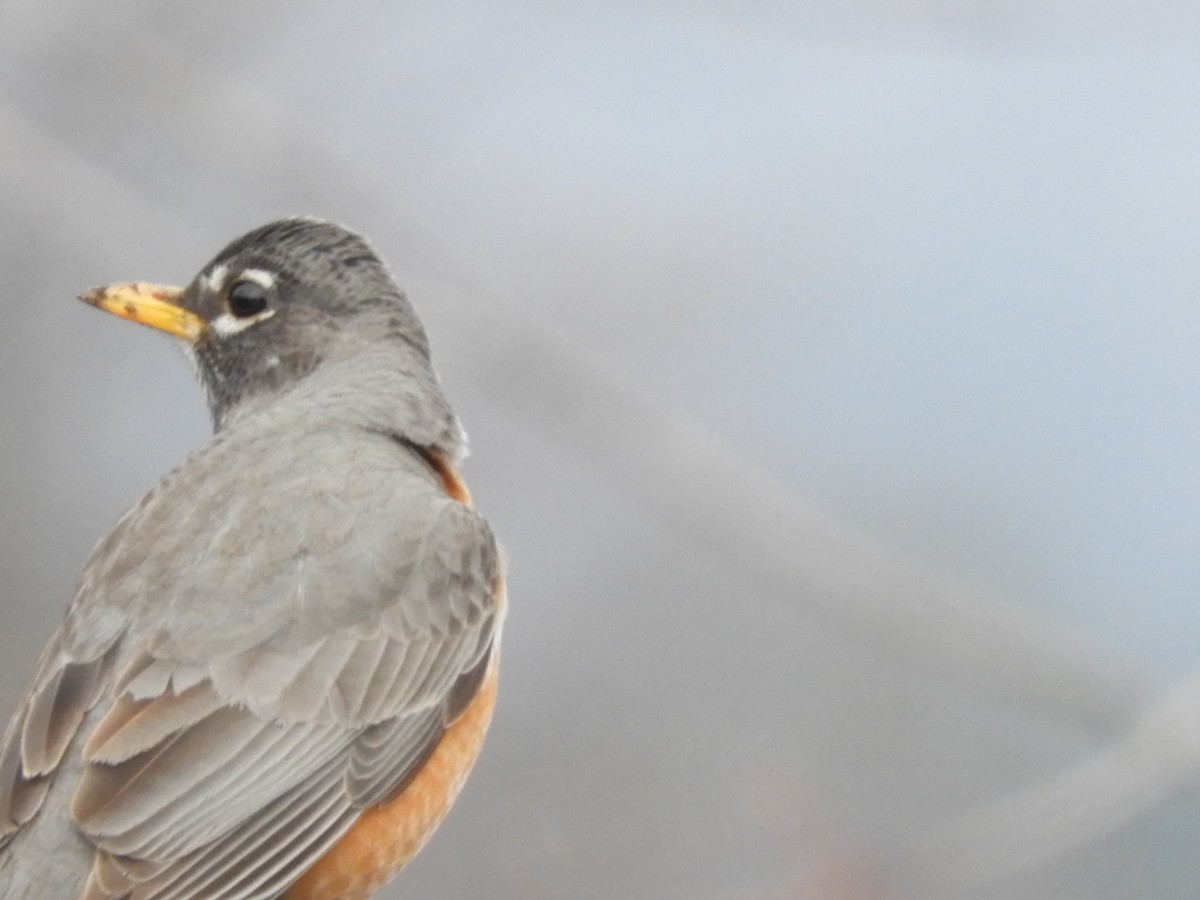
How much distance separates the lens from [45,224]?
5227 millimetres

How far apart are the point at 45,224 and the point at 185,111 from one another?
983 millimetres

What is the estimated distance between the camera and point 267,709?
350cm

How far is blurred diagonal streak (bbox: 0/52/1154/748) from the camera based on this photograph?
3670mm

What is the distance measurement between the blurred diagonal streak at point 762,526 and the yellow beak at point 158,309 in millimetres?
431

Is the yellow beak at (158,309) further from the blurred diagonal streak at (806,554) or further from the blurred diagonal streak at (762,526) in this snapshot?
the blurred diagonal streak at (806,554)

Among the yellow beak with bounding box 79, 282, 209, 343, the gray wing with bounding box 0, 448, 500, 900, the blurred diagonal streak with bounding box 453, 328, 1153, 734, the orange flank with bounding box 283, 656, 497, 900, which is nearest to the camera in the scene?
the gray wing with bounding box 0, 448, 500, 900

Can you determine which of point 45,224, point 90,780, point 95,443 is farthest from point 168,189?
point 90,780

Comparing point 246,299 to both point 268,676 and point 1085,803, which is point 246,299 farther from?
point 1085,803

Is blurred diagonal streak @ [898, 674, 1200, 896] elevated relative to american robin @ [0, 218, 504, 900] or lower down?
elevated

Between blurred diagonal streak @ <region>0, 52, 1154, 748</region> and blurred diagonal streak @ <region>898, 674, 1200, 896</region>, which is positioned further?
blurred diagonal streak @ <region>0, 52, 1154, 748</region>

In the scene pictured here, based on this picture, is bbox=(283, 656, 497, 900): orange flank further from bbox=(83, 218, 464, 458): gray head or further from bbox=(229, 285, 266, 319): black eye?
bbox=(229, 285, 266, 319): black eye

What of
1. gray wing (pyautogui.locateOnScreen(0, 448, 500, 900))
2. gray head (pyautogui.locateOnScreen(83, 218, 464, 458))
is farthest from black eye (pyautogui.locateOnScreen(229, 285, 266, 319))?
gray wing (pyautogui.locateOnScreen(0, 448, 500, 900))

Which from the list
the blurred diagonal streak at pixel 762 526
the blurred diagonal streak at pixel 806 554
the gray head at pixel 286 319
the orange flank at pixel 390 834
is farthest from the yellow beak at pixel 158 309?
the orange flank at pixel 390 834

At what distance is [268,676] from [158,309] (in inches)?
49.4
